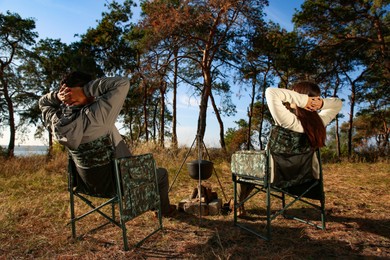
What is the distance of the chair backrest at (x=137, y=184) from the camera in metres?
2.00

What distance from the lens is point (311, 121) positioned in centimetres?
218

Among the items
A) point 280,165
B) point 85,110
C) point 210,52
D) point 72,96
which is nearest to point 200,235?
point 280,165

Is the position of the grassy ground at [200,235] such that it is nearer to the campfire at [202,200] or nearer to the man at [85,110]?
the campfire at [202,200]

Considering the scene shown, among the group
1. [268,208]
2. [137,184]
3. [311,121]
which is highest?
[311,121]

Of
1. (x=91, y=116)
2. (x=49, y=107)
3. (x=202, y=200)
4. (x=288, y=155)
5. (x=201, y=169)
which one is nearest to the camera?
(x=91, y=116)

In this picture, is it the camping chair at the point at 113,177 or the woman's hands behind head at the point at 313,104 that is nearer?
the camping chair at the point at 113,177

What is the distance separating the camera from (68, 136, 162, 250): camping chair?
1.97 meters

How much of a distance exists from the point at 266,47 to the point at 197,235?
30.8 ft

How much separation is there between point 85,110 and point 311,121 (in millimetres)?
1675

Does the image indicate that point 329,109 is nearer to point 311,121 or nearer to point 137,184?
point 311,121

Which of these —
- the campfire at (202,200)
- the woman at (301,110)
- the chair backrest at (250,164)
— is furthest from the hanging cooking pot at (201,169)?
the woman at (301,110)

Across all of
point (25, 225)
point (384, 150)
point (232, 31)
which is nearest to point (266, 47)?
point (232, 31)

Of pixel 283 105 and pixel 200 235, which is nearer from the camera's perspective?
pixel 283 105

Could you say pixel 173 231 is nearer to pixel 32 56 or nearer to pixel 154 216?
pixel 154 216
